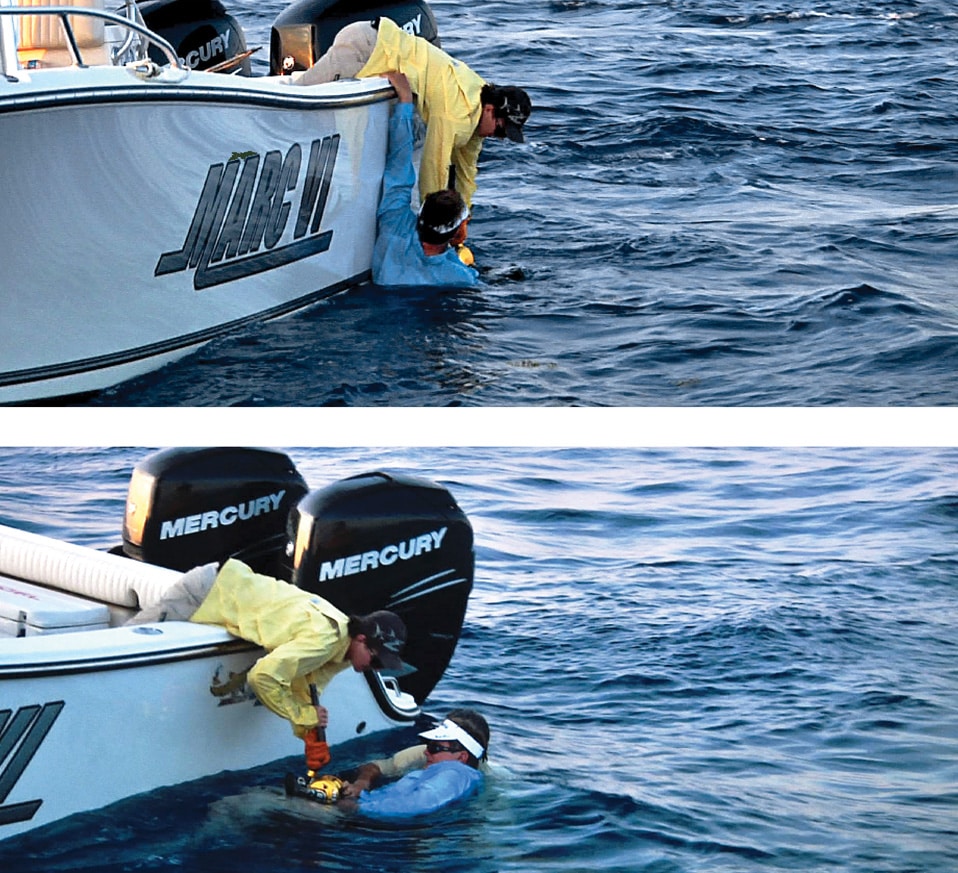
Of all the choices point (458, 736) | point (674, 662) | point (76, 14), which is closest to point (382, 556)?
point (458, 736)

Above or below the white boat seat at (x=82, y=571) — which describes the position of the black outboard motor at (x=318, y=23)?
above

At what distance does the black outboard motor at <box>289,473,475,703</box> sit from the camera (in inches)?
120

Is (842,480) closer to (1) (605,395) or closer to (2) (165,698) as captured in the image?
(1) (605,395)

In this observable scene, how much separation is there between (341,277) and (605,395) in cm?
81

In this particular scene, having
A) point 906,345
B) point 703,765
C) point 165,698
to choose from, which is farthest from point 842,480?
point 165,698

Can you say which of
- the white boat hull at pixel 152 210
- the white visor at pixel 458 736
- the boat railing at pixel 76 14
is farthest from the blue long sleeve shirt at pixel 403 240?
the white visor at pixel 458 736

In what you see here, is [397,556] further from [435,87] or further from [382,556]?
[435,87]

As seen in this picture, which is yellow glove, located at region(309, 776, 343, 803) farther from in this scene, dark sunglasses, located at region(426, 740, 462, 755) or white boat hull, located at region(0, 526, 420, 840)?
dark sunglasses, located at region(426, 740, 462, 755)

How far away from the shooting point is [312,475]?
3.41 metres

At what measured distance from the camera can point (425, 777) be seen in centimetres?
285

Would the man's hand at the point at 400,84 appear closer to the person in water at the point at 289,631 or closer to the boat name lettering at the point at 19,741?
the person in water at the point at 289,631

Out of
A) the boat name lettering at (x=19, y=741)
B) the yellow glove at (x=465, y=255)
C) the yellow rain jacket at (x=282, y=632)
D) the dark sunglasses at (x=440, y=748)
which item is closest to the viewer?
the boat name lettering at (x=19, y=741)

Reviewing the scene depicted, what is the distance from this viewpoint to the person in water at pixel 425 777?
2.79 m

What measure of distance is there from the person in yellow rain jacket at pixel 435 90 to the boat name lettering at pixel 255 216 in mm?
308
